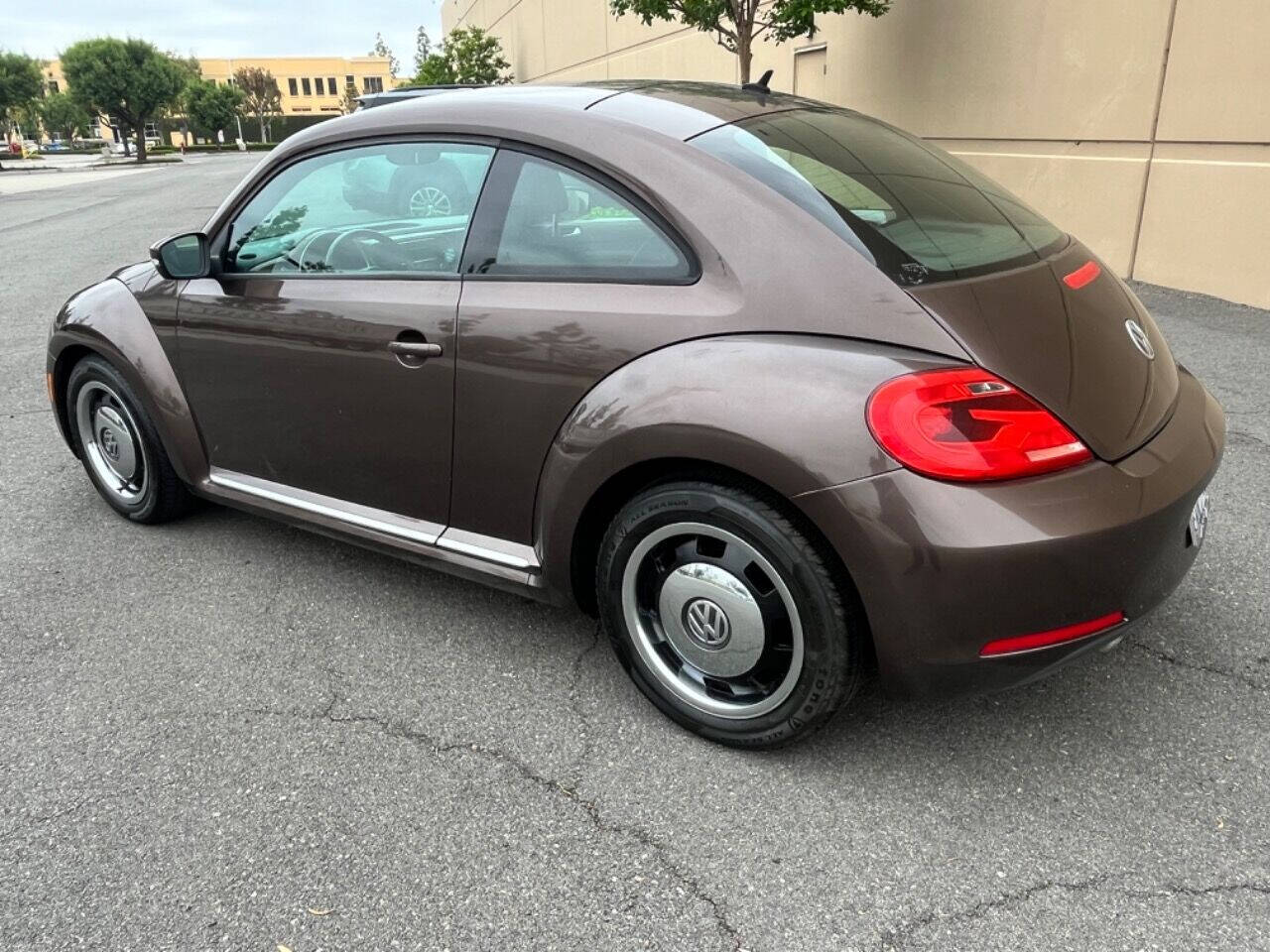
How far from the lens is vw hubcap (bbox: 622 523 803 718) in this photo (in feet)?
7.45

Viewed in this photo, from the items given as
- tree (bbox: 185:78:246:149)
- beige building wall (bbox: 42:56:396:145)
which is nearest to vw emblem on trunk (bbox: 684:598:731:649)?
tree (bbox: 185:78:246:149)

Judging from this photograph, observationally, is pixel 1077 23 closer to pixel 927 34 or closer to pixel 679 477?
pixel 927 34

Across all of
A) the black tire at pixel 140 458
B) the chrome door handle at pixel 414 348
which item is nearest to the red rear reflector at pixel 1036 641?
the chrome door handle at pixel 414 348

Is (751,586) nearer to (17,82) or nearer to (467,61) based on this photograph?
(467,61)

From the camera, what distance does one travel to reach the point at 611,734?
255 centimetres

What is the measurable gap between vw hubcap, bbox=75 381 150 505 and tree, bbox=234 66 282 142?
103606 millimetres

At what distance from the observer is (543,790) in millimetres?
2334

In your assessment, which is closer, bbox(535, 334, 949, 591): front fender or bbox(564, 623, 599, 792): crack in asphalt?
bbox(535, 334, 949, 591): front fender

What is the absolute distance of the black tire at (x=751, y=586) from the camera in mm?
2146

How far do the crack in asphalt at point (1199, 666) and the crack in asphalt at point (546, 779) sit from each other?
5.23ft

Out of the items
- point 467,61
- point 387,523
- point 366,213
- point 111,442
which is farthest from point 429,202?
point 467,61

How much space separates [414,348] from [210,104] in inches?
3609

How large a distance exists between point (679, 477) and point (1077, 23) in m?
7.59

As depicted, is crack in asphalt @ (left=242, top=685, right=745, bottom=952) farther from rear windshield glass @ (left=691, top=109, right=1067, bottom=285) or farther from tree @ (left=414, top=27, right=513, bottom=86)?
tree @ (left=414, top=27, right=513, bottom=86)
